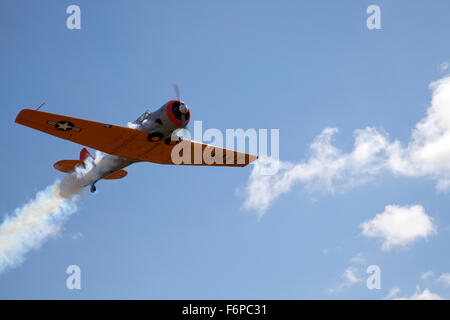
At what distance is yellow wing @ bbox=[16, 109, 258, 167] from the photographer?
23891 millimetres

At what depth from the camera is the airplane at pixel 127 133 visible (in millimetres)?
24094

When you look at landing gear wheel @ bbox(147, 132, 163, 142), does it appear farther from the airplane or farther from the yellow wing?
the yellow wing

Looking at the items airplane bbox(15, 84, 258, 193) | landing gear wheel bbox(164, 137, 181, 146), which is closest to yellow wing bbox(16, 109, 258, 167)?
airplane bbox(15, 84, 258, 193)

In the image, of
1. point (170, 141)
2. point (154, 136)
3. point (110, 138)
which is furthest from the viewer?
point (170, 141)

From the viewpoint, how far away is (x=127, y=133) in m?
24.9

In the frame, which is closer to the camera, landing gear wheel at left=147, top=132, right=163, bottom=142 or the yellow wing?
the yellow wing

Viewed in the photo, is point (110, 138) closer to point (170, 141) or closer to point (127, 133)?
point (127, 133)

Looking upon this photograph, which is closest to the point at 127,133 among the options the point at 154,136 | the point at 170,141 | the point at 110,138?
the point at 110,138

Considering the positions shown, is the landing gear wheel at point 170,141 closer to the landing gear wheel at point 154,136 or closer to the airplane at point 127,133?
the airplane at point 127,133

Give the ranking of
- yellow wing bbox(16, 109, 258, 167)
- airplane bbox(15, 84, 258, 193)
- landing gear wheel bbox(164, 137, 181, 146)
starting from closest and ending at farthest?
yellow wing bbox(16, 109, 258, 167), airplane bbox(15, 84, 258, 193), landing gear wheel bbox(164, 137, 181, 146)

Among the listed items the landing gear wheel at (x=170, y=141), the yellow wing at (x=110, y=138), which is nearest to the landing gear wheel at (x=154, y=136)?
the yellow wing at (x=110, y=138)

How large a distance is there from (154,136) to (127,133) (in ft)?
4.74
